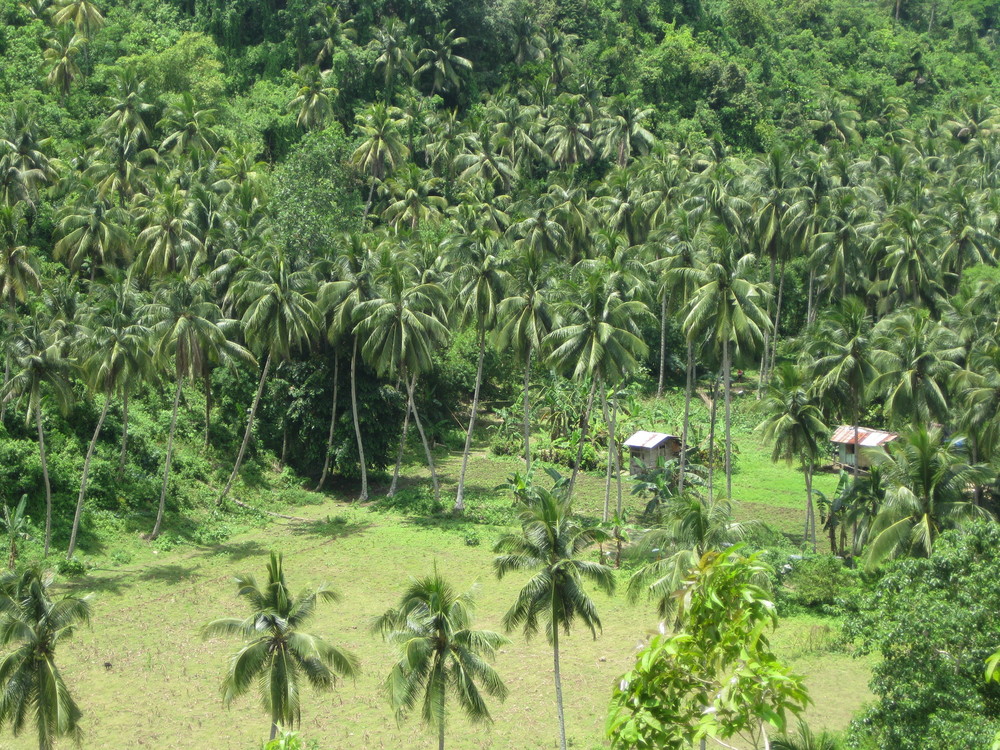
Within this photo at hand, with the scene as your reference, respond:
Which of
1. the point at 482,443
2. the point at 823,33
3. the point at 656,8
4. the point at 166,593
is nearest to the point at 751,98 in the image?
the point at 656,8

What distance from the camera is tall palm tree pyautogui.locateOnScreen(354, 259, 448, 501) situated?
5131 centimetres

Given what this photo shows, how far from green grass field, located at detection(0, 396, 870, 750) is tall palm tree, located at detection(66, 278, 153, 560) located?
609 centimetres

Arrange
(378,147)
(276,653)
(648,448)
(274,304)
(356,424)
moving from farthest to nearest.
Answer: (378,147) → (648,448) → (356,424) → (274,304) → (276,653)

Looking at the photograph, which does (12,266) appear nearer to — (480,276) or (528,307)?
(480,276)

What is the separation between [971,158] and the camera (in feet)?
293

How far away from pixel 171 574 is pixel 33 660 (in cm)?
1993

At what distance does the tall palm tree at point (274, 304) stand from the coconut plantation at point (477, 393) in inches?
9.7

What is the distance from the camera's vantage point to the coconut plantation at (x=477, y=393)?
83.8ft

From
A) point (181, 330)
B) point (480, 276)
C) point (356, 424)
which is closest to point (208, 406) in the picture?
point (356, 424)

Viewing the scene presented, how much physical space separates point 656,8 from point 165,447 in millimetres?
77312

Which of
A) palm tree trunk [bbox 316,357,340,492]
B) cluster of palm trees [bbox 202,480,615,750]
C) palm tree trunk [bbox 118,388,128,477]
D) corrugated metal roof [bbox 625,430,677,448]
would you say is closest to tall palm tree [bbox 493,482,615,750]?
cluster of palm trees [bbox 202,480,615,750]

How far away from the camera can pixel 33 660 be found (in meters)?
24.5

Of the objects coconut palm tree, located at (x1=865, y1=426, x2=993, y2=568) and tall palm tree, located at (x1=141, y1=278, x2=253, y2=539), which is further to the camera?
tall palm tree, located at (x1=141, y1=278, x2=253, y2=539)

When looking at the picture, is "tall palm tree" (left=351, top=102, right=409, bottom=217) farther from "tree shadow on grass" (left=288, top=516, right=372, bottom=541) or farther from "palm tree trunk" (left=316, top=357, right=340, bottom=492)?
"tree shadow on grass" (left=288, top=516, right=372, bottom=541)
